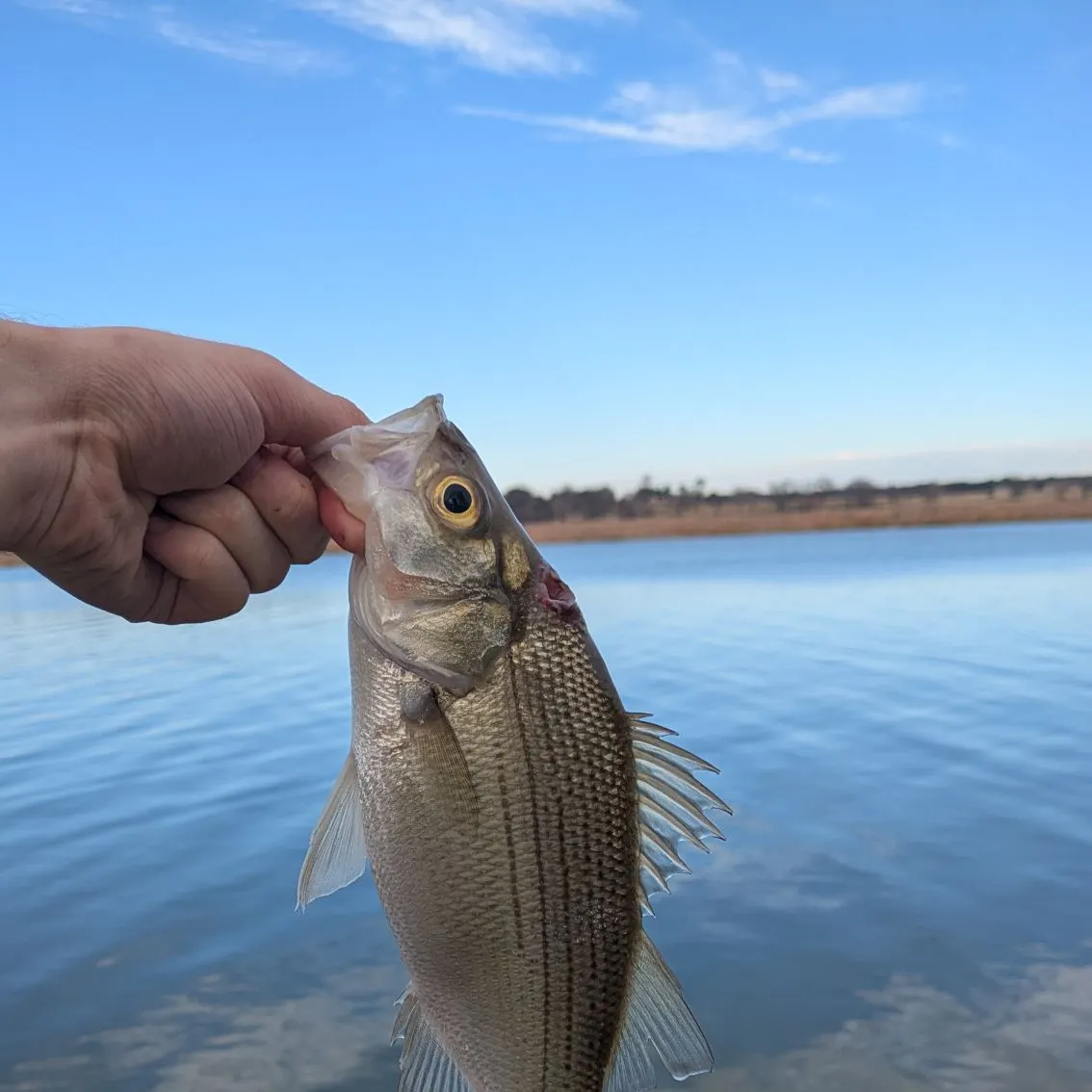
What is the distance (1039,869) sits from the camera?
764 cm

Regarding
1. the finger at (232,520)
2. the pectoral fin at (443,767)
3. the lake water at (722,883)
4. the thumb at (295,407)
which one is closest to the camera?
the pectoral fin at (443,767)

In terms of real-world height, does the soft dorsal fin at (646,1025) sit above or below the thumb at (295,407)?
below

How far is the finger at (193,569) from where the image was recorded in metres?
2.89

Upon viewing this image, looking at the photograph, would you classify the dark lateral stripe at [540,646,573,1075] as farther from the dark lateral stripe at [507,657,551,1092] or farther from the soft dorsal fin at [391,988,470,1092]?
the soft dorsal fin at [391,988,470,1092]

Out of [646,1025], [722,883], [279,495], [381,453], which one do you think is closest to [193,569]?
[279,495]

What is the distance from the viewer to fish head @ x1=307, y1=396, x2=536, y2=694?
2.38 meters

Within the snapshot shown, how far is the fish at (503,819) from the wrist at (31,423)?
2.95 ft

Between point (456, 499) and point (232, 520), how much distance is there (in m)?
0.82

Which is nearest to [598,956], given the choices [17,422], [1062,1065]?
[17,422]

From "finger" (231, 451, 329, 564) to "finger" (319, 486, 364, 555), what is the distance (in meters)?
0.15

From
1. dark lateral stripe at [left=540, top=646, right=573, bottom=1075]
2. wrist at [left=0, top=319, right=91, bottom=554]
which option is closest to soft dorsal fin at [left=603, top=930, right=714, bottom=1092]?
dark lateral stripe at [left=540, top=646, right=573, bottom=1075]

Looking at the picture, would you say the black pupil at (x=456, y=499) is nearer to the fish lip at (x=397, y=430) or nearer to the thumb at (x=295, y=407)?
the fish lip at (x=397, y=430)

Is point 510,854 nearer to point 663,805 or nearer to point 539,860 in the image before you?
point 539,860

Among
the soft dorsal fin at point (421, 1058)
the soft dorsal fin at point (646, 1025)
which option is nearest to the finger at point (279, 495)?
the soft dorsal fin at point (421, 1058)
